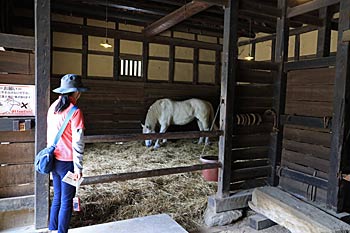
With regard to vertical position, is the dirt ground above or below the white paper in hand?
below

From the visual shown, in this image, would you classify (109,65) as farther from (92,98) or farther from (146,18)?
(146,18)

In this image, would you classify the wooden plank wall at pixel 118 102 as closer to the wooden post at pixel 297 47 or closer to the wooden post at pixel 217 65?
the wooden post at pixel 217 65

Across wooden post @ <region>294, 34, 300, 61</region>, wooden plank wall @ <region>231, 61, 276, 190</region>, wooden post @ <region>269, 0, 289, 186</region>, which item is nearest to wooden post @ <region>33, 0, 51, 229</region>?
wooden plank wall @ <region>231, 61, 276, 190</region>

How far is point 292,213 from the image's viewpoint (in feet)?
9.36

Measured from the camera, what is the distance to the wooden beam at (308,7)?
318cm

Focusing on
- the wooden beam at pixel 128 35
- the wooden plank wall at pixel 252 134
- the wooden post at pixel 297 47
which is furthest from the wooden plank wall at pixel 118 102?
the wooden plank wall at pixel 252 134

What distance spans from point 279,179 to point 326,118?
1.13 meters

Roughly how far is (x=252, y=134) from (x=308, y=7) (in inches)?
68.0

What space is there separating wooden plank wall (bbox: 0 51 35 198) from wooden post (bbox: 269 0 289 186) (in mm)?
2967

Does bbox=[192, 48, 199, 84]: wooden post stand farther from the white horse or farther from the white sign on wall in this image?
the white sign on wall

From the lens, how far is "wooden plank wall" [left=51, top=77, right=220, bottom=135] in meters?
7.75

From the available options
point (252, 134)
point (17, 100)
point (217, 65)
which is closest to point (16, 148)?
point (17, 100)

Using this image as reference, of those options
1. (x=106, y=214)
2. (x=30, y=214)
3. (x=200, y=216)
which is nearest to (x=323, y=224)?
(x=200, y=216)

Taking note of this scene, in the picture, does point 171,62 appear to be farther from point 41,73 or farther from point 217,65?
point 41,73
